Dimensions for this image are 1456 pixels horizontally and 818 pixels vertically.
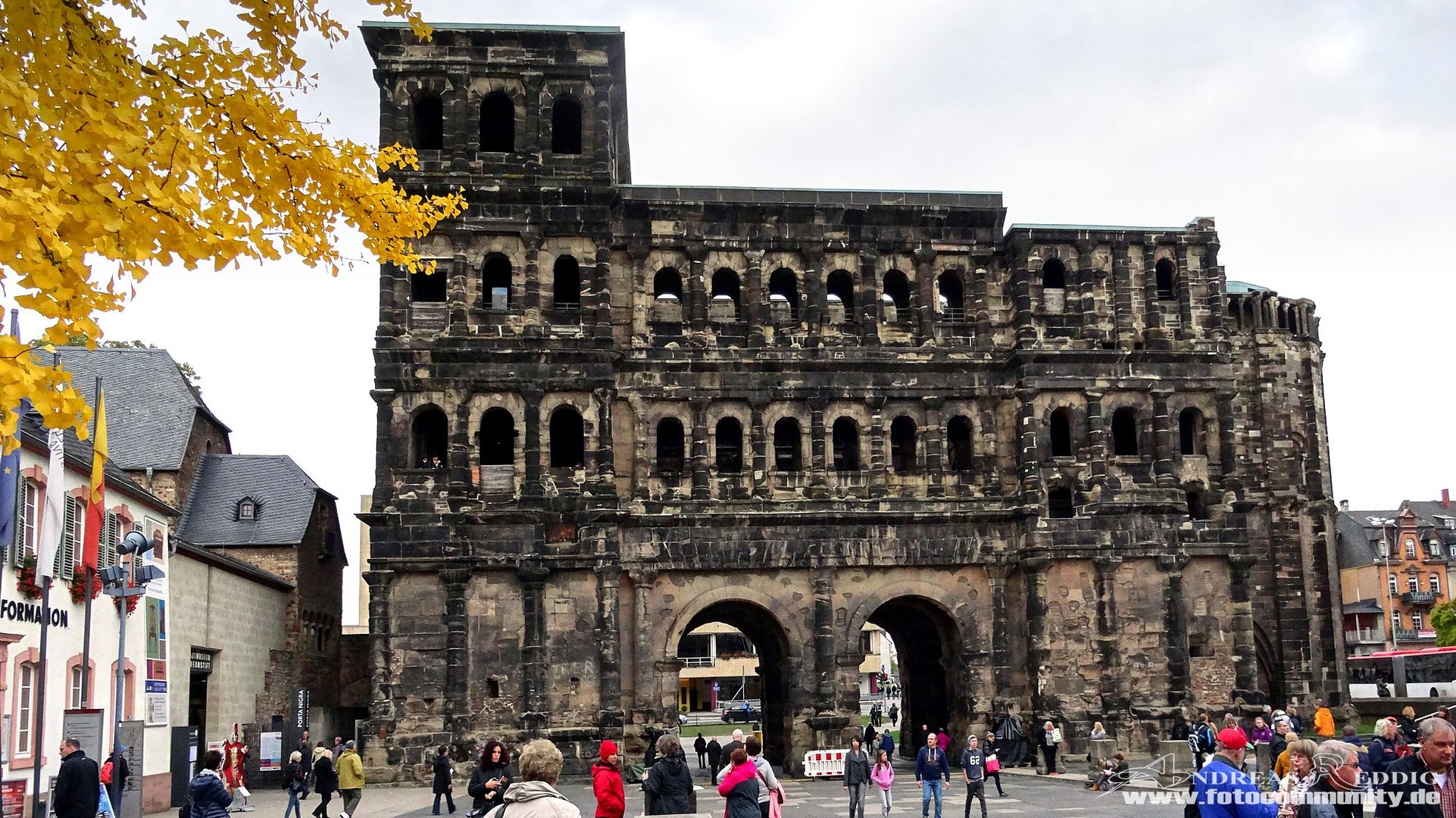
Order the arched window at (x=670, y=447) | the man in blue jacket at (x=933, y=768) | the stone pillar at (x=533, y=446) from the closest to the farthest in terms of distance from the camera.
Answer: the man in blue jacket at (x=933, y=768), the stone pillar at (x=533, y=446), the arched window at (x=670, y=447)

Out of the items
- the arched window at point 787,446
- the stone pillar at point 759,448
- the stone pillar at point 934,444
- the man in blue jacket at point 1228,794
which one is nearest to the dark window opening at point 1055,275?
the stone pillar at point 934,444

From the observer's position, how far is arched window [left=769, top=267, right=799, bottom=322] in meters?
39.0

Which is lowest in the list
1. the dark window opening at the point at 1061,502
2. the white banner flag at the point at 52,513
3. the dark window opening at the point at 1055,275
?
the white banner flag at the point at 52,513

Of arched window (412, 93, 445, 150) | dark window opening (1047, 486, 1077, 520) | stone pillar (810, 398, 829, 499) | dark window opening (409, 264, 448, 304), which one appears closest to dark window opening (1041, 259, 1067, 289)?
dark window opening (1047, 486, 1077, 520)

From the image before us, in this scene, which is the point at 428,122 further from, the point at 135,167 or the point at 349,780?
the point at 135,167

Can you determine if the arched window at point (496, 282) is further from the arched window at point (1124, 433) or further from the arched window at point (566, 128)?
the arched window at point (1124, 433)

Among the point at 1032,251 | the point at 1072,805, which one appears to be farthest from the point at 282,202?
the point at 1032,251

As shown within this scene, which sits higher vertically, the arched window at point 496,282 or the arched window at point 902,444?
the arched window at point 496,282

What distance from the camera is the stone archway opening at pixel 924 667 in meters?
38.2

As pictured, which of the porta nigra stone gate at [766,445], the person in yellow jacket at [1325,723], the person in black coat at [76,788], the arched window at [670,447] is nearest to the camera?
the person in black coat at [76,788]

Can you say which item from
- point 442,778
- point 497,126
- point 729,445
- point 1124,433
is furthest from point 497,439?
point 1124,433

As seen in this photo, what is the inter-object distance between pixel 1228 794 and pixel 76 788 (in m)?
13.8

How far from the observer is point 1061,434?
40531 millimetres

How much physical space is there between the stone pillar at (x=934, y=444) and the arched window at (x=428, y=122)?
15.9 meters
